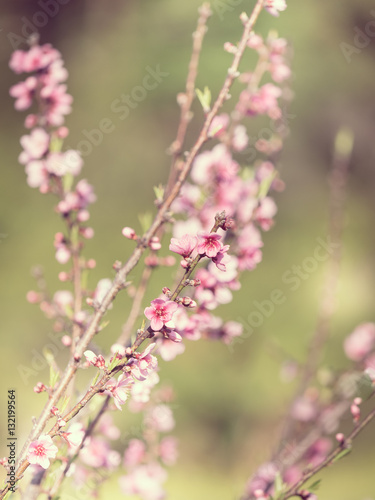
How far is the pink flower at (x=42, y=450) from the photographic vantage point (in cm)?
43

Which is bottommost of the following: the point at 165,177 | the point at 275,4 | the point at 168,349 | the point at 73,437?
the point at 73,437

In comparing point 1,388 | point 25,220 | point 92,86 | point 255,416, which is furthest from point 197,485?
point 92,86

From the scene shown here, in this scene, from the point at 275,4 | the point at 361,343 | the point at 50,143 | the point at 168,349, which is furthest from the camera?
the point at 361,343

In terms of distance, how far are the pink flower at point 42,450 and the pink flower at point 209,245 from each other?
213 millimetres

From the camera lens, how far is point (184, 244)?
1.44 feet

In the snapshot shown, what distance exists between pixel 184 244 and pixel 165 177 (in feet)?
7.35

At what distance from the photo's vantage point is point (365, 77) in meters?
2.60

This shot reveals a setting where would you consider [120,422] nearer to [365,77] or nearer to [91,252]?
[91,252]

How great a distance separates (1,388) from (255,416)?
46.2 inches

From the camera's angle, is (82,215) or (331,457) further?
(82,215)

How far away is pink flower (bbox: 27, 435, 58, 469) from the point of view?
43cm
